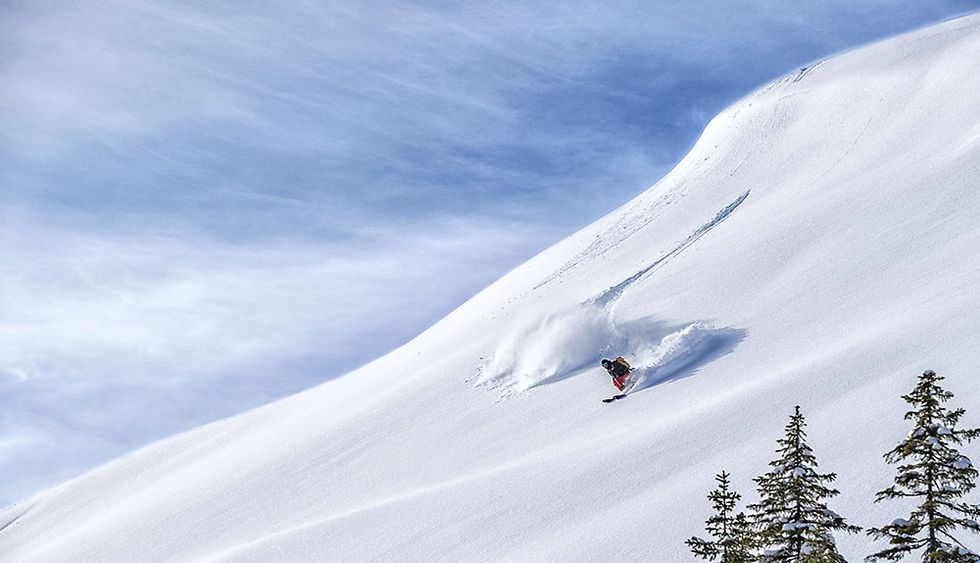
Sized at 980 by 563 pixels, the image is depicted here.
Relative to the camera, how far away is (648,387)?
24.5 m

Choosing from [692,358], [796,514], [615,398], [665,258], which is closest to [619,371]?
[615,398]

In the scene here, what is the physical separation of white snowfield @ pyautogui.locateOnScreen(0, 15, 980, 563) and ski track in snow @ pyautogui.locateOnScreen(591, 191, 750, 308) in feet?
0.53

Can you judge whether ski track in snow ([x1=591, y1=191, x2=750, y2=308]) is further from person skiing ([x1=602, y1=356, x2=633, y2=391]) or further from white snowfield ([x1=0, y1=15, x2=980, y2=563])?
person skiing ([x1=602, y1=356, x2=633, y2=391])

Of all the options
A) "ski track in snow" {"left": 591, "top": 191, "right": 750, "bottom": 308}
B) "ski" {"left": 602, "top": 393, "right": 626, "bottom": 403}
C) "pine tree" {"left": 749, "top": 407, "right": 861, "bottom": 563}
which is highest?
"ski track in snow" {"left": 591, "top": 191, "right": 750, "bottom": 308}

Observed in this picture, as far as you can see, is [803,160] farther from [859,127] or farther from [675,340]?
[675,340]

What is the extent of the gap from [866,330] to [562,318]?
12262mm

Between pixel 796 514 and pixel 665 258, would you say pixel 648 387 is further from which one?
pixel 796 514

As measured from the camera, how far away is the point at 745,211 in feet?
126

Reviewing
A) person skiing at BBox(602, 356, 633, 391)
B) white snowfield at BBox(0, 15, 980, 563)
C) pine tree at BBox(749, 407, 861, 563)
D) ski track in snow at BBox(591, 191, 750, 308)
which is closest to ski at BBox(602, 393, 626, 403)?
white snowfield at BBox(0, 15, 980, 563)

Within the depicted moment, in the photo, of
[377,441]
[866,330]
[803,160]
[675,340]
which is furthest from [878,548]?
[803,160]

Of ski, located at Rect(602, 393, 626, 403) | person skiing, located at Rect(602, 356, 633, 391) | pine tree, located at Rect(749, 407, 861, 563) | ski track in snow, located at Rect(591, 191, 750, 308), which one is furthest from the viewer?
ski track in snow, located at Rect(591, 191, 750, 308)

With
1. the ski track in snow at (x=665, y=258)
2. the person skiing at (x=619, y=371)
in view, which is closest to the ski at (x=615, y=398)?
the person skiing at (x=619, y=371)

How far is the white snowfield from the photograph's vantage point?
60.1 feet

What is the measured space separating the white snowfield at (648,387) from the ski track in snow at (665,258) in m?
0.16
